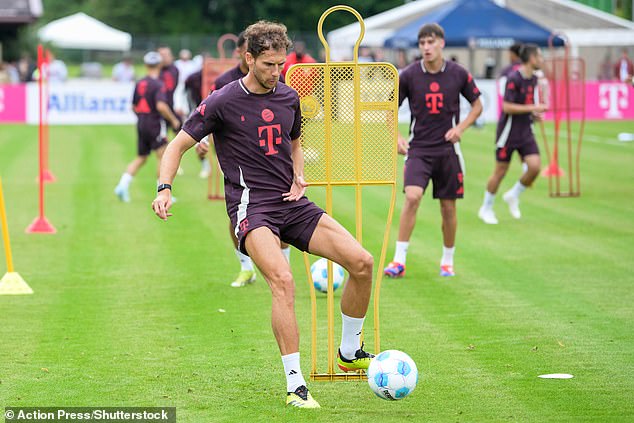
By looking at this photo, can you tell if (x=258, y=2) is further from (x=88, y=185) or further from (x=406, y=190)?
(x=406, y=190)

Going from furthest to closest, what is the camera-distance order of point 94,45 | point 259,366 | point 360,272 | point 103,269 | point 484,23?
1. point 94,45
2. point 484,23
3. point 103,269
4. point 259,366
5. point 360,272

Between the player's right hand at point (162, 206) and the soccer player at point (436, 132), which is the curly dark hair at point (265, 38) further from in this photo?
the soccer player at point (436, 132)

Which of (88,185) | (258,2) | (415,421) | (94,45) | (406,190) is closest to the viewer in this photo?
(415,421)

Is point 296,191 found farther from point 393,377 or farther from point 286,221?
point 393,377

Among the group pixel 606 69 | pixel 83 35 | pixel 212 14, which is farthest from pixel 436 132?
pixel 212 14

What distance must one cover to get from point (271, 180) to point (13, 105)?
30.2m

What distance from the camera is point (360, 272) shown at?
6754 millimetres

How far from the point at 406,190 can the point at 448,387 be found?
13.2 ft

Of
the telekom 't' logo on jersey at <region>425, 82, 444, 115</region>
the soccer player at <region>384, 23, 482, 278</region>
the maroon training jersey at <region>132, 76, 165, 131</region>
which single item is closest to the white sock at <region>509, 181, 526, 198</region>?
the soccer player at <region>384, 23, 482, 278</region>

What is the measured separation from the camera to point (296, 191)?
22.4 feet

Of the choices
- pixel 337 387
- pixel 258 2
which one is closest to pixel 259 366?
pixel 337 387

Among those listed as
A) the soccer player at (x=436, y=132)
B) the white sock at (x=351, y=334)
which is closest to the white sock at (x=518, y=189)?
the soccer player at (x=436, y=132)

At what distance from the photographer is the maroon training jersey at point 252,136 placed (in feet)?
21.9

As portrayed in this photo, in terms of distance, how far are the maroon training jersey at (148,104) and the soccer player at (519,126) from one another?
5.73 m
